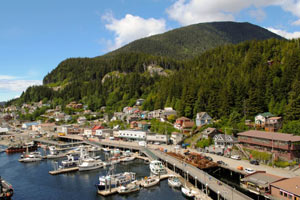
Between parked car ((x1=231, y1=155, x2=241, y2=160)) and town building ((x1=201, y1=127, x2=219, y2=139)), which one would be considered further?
town building ((x1=201, y1=127, x2=219, y2=139))

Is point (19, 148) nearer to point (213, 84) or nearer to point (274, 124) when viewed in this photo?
point (213, 84)

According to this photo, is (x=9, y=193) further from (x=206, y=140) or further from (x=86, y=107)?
(x=86, y=107)

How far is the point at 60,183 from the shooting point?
147 feet

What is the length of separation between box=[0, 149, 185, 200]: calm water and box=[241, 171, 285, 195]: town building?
34.1 ft

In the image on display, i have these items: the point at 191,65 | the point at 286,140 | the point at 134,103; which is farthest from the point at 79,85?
the point at 286,140

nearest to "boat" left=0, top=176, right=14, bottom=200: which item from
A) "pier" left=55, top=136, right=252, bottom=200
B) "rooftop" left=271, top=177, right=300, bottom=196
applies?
"pier" left=55, top=136, right=252, bottom=200

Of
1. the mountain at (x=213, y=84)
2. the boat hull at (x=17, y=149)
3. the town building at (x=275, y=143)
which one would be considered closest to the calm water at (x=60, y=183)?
the boat hull at (x=17, y=149)

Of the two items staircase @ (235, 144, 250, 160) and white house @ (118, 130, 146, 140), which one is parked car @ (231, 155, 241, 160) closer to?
staircase @ (235, 144, 250, 160)

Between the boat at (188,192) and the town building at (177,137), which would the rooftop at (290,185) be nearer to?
the boat at (188,192)

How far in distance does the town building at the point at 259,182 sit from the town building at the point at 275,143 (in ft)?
35.2

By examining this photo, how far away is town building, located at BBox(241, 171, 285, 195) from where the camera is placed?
33.1 meters

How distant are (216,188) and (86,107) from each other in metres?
120

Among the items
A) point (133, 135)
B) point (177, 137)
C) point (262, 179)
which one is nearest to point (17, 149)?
point (133, 135)

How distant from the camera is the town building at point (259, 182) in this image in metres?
33.1
